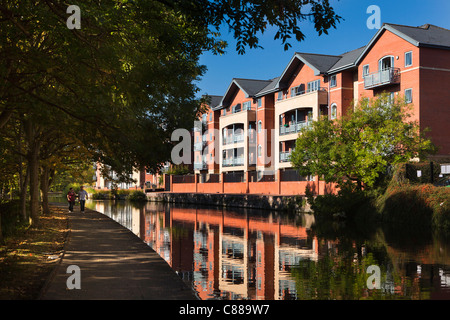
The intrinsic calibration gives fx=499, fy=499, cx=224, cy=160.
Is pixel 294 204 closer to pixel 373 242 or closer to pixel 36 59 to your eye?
pixel 373 242

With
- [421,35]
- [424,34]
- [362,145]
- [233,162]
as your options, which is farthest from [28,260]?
[233,162]

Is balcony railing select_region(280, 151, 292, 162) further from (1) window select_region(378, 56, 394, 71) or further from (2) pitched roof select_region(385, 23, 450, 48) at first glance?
(2) pitched roof select_region(385, 23, 450, 48)

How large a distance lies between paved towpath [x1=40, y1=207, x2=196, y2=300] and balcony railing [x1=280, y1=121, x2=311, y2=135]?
3432cm

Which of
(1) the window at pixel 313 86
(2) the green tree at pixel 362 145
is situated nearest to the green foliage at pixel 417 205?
(2) the green tree at pixel 362 145

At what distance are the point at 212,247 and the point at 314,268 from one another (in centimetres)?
519

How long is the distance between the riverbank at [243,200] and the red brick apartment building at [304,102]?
3.28m

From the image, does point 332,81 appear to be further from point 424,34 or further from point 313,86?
point 424,34

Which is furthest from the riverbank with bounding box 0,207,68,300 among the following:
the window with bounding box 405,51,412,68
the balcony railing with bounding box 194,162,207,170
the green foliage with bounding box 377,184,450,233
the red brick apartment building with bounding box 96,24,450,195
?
the balcony railing with bounding box 194,162,207,170

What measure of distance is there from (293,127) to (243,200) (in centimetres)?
1000

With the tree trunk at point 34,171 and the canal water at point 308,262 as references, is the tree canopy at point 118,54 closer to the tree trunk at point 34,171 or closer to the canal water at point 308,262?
the canal water at point 308,262

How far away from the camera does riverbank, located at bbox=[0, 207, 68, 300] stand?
8758mm

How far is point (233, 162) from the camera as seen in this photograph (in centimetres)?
6234

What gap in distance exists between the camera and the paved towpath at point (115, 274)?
8.22m
